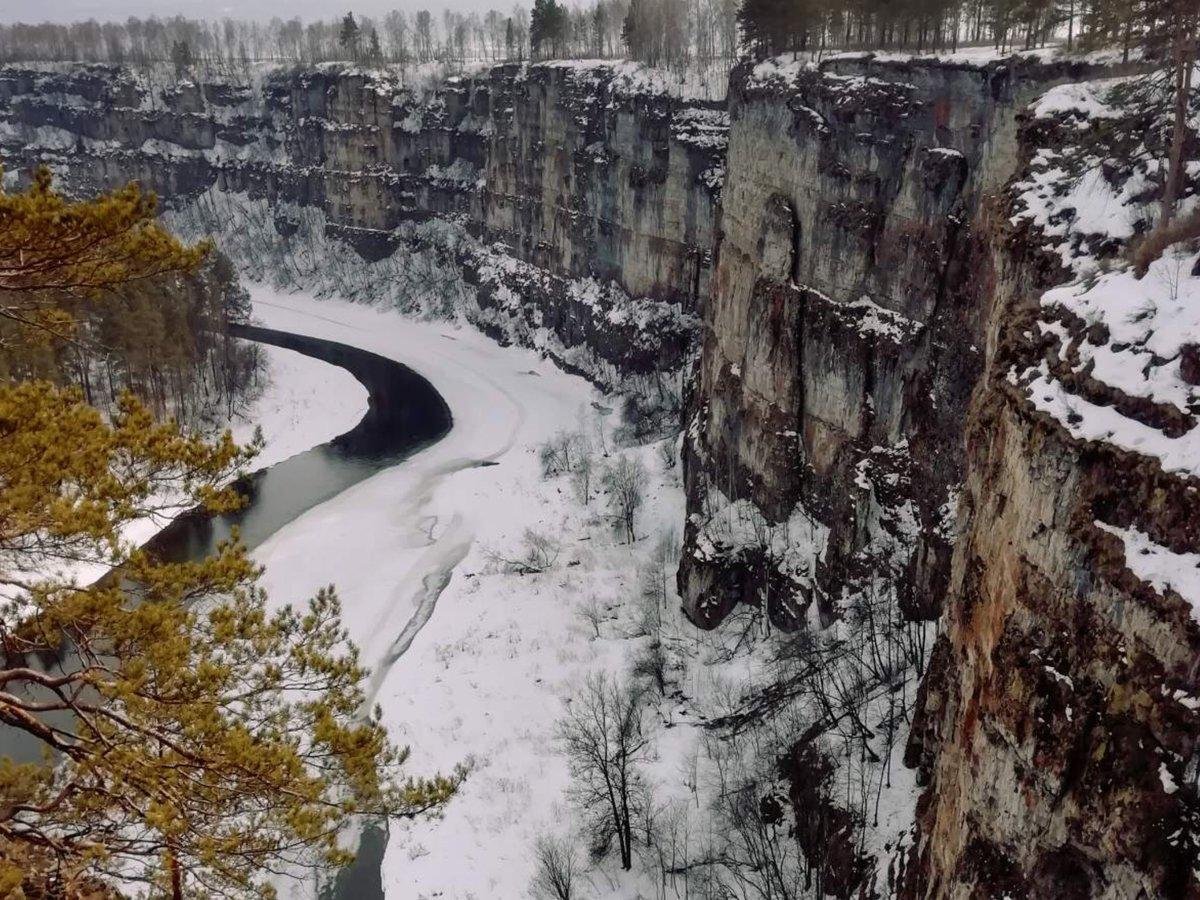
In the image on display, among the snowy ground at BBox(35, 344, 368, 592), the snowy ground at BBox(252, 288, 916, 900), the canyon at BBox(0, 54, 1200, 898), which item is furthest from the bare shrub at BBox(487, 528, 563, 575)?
the snowy ground at BBox(35, 344, 368, 592)

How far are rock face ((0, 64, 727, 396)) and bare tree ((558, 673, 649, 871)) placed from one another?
31421mm

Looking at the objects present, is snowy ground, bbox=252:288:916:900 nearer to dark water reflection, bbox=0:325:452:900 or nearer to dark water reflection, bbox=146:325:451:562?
dark water reflection, bbox=0:325:452:900

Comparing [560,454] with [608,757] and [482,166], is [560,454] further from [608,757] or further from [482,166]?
[482,166]

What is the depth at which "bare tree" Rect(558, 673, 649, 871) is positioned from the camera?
21641 millimetres

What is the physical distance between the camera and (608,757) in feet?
77.0

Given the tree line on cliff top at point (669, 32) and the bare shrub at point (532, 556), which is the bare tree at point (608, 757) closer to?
the bare shrub at point (532, 556)

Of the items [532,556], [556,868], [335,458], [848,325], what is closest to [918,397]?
[848,325]

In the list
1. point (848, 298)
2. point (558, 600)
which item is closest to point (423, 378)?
point (558, 600)

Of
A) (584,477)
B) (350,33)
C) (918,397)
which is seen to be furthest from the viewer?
(350,33)

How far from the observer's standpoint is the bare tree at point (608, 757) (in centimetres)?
2164

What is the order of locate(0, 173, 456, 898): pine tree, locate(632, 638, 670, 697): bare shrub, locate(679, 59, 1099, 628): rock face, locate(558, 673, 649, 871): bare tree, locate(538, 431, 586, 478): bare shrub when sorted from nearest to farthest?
1. locate(0, 173, 456, 898): pine tree
2. locate(558, 673, 649, 871): bare tree
3. locate(679, 59, 1099, 628): rock face
4. locate(632, 638, 670, 697): bare shrub
5. locate(538, 431, 586, 478): bare shrub

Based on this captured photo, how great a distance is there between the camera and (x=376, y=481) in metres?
46.1

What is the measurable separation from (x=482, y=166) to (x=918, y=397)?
64303 mm

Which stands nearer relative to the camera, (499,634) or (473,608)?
(499,634)
